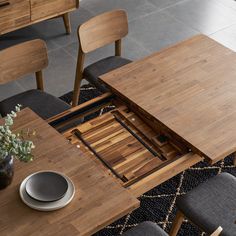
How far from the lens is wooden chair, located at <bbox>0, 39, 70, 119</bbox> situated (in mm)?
2801

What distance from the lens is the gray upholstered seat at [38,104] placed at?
2.82 meters

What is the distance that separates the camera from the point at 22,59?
2.85m

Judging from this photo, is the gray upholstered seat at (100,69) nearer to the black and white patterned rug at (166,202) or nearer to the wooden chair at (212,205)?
the black and white patterned rug at (166,202)

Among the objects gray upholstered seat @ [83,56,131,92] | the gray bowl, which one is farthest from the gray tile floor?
the gray bowl

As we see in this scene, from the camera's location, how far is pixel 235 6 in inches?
186

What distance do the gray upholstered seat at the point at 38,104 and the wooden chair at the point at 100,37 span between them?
32 centimetres

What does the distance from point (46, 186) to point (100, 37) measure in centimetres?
129

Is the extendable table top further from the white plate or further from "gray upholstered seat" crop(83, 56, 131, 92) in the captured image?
the white plate

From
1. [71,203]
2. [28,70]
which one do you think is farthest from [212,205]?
[28,70]

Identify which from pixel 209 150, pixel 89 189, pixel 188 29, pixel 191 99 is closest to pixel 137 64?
pixel 191 99

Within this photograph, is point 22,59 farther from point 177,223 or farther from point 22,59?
point 177,223

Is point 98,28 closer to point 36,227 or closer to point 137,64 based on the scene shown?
point 137,64

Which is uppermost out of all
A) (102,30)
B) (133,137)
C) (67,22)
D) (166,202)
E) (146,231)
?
(102,30)

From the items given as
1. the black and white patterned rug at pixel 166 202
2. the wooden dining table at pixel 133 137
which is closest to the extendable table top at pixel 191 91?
the wooden dining table at pixel 133 137
